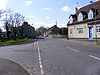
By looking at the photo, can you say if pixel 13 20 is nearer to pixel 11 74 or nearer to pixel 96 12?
pixel 96 12

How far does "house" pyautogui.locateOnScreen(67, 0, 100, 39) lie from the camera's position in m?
33.8

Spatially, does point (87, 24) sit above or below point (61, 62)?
above

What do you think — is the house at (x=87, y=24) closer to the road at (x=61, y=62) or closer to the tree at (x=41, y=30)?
the road at (x=61, y=62)

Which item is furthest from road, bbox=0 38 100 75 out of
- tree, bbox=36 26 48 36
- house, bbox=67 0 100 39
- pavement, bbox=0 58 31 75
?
tree, bbox=36 26 48 36

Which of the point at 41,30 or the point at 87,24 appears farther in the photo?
the point at 41,30

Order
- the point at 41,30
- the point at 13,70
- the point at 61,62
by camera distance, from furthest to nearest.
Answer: the point at 41,30
the point at 61,62
the point at 13,70

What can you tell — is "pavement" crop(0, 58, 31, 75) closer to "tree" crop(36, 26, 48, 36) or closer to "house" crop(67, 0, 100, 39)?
"house" crop(67, 0, 100, 39)

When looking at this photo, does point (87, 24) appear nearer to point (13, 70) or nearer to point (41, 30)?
point (13, 70)

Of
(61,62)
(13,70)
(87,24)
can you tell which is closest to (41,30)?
(87,24)

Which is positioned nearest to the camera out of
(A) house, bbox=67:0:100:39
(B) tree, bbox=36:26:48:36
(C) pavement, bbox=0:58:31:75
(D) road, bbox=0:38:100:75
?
(C) pavement, bbox=0:58:31:75

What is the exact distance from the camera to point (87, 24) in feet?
121

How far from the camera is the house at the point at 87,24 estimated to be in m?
33.8

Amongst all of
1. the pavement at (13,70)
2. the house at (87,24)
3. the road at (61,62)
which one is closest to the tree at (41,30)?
the house at (87,24)

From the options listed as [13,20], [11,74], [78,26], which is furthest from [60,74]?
[13,20]
